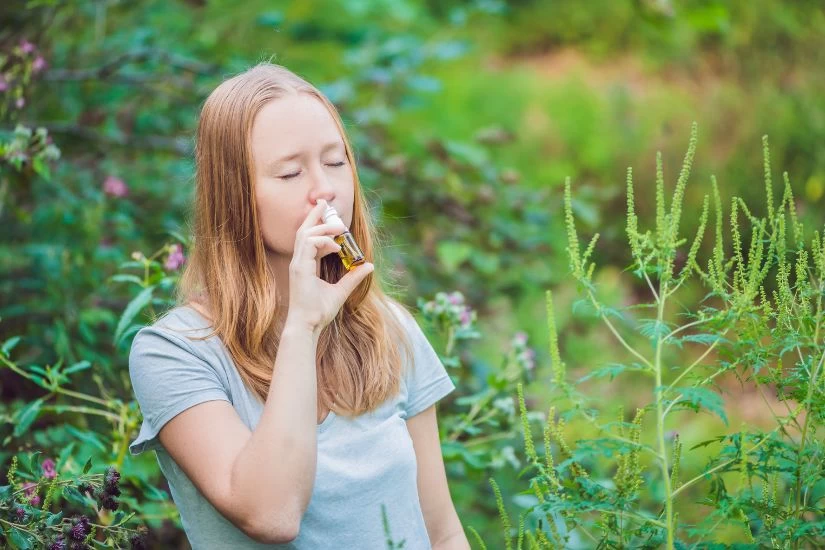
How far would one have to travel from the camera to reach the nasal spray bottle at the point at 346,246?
4.90ft

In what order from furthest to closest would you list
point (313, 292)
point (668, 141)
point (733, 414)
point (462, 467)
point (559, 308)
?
point (668, 141) < point (559, 308) < point (733, 414) < point (462, 467) < point (313, 292)

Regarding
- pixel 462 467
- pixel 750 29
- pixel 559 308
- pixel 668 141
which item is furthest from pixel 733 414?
pixel 750 29

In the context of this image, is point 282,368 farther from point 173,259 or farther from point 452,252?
point 452,252

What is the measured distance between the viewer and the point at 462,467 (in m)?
2.35

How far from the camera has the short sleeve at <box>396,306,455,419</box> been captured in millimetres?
1700

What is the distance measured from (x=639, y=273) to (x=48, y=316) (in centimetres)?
169

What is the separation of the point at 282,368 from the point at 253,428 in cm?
16

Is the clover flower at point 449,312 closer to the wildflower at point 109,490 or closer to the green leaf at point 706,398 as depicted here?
the wildflower at point 109,490

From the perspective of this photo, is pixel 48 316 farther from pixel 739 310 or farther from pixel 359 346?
pixel 739 310

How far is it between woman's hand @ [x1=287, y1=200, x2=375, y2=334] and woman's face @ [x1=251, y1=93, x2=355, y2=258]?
35mm

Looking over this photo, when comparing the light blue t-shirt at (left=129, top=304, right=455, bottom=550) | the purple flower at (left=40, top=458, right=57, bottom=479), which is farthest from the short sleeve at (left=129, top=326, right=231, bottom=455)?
the purple flower at (left=40, top=458, right=57, bottom=479)

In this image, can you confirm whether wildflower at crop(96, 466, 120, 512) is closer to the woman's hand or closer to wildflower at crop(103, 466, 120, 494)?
wildflower at crop(103, 466, 120, 494)

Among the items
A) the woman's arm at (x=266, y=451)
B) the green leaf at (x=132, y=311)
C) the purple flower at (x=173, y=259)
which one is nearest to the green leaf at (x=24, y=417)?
the green leaf at (x=132, y=311)

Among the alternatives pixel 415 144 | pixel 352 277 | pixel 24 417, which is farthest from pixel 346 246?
pixel 415 144
